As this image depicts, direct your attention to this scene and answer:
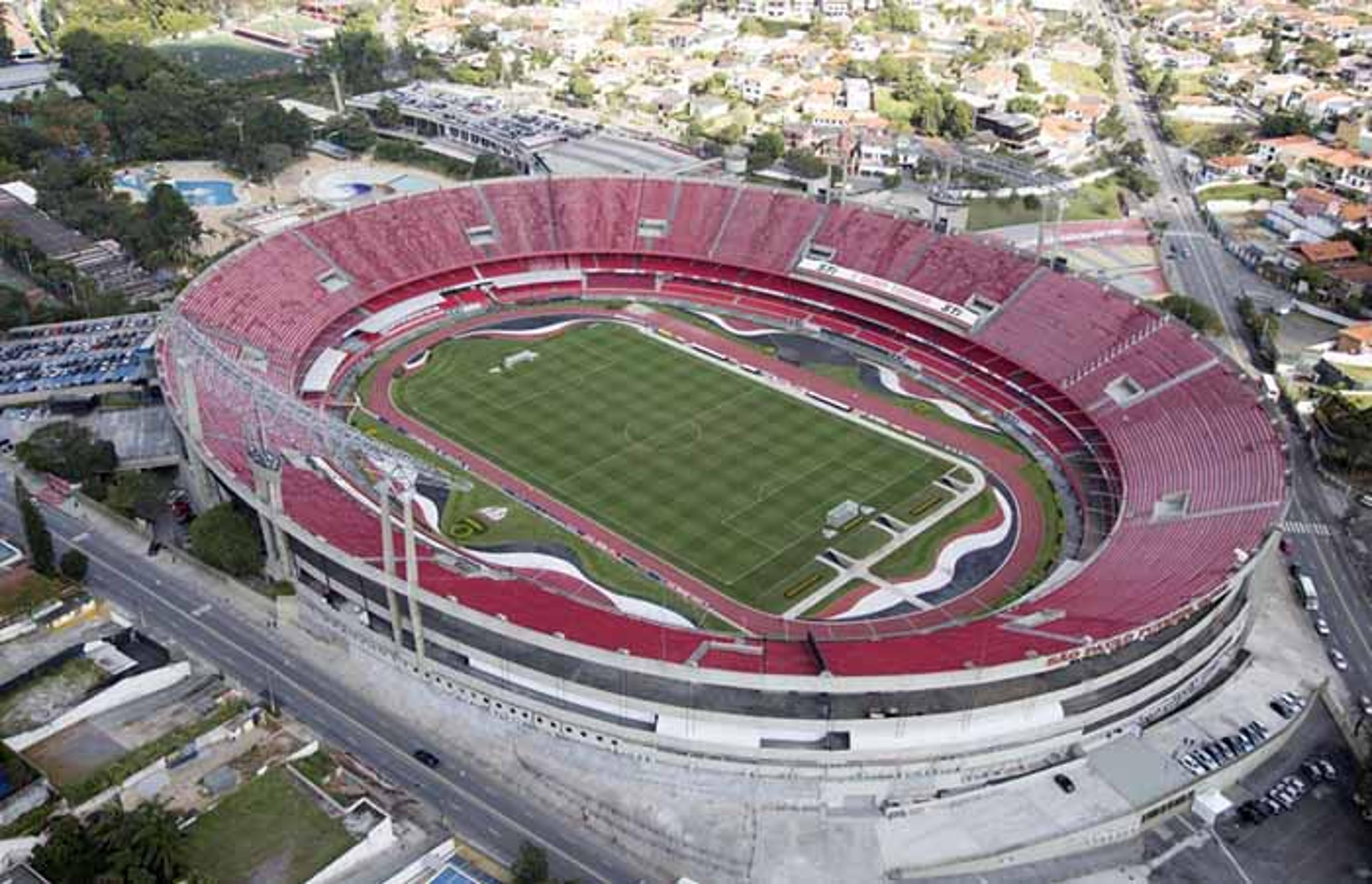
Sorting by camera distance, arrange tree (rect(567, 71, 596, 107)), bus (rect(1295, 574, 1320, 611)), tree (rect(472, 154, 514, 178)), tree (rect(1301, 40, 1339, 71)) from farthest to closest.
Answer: tree (rect(1301, 40, 1339, 71)), tree (rect(567, 71, 596, 107)), tree (rect(472, 154, 514, 178)), bus (rect(1295, 574, 1320, 611))

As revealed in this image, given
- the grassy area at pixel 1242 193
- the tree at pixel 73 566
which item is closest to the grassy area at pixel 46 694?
the tree at pixel 73 566

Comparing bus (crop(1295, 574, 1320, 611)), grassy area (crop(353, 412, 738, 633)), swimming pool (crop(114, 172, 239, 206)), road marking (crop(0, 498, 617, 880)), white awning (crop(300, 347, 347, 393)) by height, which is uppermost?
white awning (crop(300, 347, 347, 393))

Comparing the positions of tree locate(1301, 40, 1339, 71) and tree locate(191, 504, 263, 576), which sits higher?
tree locate(1301, 40, 1339, 71)

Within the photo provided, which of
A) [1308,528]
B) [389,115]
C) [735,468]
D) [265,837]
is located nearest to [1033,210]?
[1308,528]

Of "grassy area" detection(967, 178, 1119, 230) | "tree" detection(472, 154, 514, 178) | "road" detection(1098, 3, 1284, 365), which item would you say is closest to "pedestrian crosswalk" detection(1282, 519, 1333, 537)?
"road" detection(1098, 3, 1284, 365)

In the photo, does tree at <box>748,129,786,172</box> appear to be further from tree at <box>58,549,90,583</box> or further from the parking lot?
the parking lot

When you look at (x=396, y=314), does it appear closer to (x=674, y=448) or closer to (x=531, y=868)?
(x=674, y=448)

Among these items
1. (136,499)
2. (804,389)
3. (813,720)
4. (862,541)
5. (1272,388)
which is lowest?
(862,541)

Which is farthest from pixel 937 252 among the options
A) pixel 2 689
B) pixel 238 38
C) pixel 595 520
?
pixel 238 38
